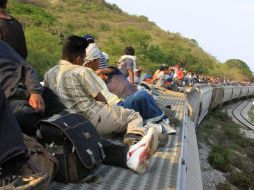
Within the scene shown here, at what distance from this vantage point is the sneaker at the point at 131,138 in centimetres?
477

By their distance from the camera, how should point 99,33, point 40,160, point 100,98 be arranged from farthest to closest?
point 99,33 < point 100,98 < point 40,160

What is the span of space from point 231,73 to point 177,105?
8056 cm

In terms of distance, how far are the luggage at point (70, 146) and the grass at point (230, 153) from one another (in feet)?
20.5

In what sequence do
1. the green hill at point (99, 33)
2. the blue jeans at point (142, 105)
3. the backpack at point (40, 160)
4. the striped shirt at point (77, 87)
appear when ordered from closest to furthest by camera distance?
the backpack at point (40, 160) → the striped shirt at point (77, 87) → the blue jeans at point (142, 105) → the green hill at point (99, 33)

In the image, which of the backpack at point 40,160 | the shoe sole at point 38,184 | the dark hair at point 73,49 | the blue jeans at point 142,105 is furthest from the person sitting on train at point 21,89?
the blue jeans at point 142,105

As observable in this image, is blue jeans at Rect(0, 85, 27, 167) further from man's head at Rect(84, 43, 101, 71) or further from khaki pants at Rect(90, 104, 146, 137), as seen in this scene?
man's head at Rect(84, 43, 101, 71)

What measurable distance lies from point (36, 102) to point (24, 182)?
3.73ft

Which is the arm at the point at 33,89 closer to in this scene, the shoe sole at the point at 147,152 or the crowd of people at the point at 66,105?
the crowd of people at the point at 66,105

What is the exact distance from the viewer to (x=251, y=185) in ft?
33.7

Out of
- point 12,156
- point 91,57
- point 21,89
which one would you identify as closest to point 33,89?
point 21,89

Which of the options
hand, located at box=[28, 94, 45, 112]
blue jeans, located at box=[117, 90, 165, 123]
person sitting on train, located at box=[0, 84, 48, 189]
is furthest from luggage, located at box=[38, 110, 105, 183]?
blue jeans, located at box=[117, 90, 165, 123]

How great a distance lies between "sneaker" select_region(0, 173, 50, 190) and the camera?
2.85 metres

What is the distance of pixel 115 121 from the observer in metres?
4.98

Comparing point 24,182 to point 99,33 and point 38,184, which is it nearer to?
point 38,184
